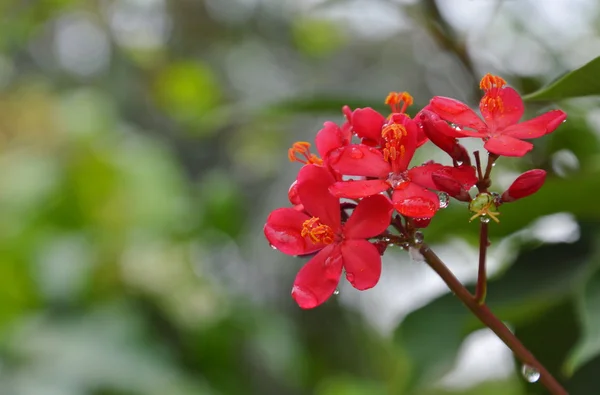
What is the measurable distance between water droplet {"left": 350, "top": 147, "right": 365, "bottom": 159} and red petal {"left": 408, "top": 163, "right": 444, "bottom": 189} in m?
0.03

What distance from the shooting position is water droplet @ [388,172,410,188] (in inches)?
13.5

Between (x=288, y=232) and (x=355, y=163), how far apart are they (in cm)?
6

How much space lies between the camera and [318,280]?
0.36m

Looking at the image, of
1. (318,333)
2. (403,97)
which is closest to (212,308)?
(318,333)

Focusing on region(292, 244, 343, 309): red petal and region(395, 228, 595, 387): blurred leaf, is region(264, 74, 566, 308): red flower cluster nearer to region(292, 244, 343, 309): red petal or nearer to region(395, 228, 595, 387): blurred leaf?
region(292, 244, 343, 309): red petal

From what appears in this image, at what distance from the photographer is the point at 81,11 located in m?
2.04

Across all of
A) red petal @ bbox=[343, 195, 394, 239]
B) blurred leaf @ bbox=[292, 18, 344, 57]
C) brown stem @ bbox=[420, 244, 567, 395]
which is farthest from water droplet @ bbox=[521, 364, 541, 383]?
blurred leaf @ bbox=[292, 18, 344, 57]

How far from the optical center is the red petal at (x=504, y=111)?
0.36m

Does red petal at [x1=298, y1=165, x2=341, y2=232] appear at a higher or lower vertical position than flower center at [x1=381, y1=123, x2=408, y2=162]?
lower

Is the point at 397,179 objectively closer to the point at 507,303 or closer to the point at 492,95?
the point at 492,95

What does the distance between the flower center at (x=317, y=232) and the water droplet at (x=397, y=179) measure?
4cm

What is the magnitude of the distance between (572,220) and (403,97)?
12.6 inches

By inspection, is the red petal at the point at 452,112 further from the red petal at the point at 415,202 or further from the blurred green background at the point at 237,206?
the blurred green background at the point at 237,206

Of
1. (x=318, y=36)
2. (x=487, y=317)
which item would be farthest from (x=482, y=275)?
(x=318, y=36)
